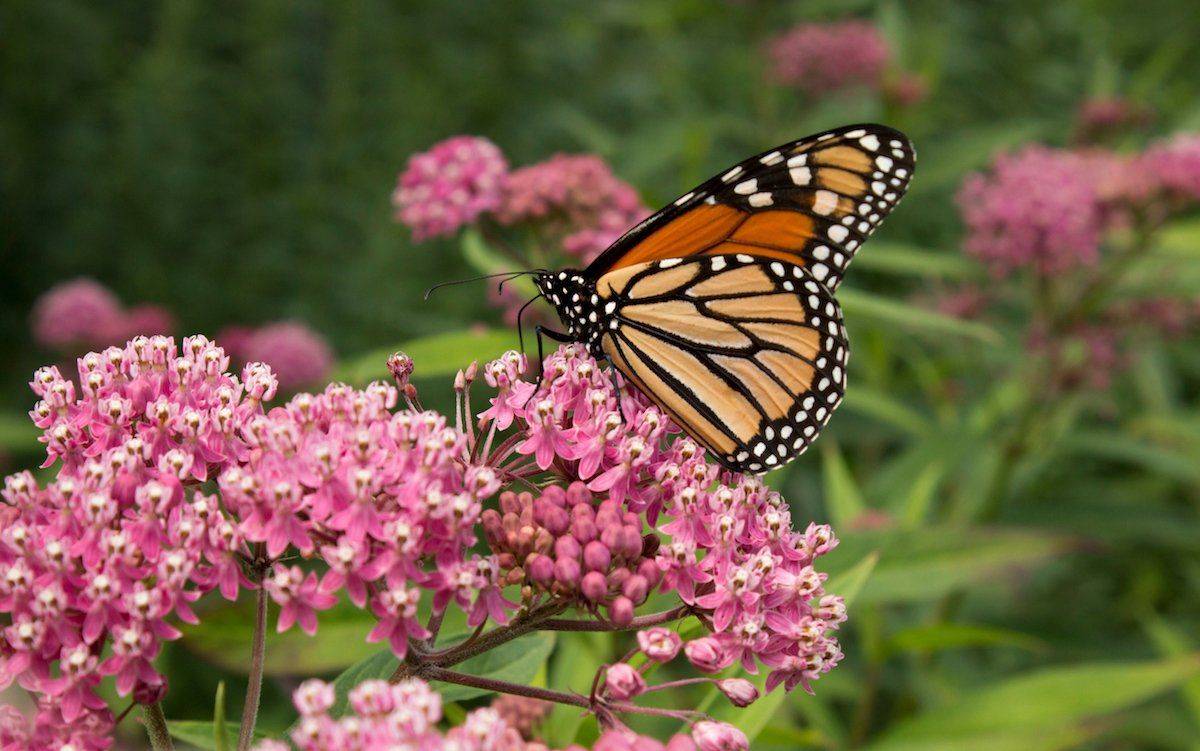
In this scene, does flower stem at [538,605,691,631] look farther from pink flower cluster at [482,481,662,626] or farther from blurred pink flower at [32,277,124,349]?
blurred pink flower at [32,277,124,349]

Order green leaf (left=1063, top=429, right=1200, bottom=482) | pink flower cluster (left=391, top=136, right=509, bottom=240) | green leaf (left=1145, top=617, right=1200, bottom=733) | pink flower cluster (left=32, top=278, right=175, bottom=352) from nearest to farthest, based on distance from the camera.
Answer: pink flower cluster (left=391, top=136, right=509, bottom=240) → green leaf (left=1145, top=617, right=1200, bottom=733) → green leaf (left=1063, top=429, right=1200, bottom=482) → pink flower cluster (left=32, top=278, right=175, bottom=352)

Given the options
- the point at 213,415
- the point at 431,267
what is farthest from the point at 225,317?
the point at 213,415

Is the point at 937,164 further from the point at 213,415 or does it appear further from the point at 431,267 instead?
the point at 213,415

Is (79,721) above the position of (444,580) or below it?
below

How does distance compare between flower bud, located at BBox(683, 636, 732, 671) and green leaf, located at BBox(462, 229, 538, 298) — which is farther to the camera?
green leaf, located at BBox(462, 229, 538, 298)

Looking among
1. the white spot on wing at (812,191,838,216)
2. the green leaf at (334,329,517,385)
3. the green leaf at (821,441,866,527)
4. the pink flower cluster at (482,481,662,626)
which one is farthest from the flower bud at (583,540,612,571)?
the green leaf at (821,441,866,527)

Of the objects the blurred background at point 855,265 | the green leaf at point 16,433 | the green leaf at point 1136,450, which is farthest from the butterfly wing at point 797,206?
the green leaf at point 16,433
